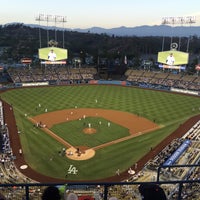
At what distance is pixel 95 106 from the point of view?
54938mm

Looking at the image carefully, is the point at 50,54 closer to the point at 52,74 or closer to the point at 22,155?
the point at 52,74

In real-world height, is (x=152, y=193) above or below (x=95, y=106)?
above

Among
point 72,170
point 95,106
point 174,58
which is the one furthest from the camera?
point 174,58

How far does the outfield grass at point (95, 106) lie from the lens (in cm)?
3038

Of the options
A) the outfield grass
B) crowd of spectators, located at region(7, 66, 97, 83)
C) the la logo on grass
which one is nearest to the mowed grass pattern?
the outfield grass

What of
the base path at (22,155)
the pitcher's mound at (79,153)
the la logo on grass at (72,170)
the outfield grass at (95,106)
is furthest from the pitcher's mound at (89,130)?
the la logo on grass at (72,170)

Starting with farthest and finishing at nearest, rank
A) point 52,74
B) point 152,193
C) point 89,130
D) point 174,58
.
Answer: point 52,74 < point 174,58 < point 89,130 < point 152,193

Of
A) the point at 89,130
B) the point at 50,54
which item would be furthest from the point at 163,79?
the point at 89,130

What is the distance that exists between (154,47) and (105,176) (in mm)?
118703

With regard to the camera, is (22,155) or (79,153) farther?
(79,153)

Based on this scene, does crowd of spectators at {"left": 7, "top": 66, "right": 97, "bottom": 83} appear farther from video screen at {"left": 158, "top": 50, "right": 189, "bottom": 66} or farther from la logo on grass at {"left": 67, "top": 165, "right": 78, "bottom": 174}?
la logo on grass at {"left": 67, "top": 165, "right": 78, "bottom": 174}

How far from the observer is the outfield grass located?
30.4m

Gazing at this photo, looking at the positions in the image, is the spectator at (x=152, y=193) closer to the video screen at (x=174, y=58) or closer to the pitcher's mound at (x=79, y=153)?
the pitcher's mound at (x=79, y=153)

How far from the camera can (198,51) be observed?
440 feet
